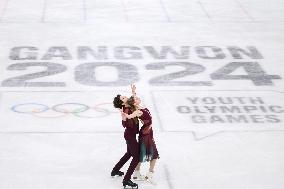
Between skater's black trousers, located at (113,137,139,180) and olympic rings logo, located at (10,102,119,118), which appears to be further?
olympic rings logo, located at (10,102,119,118)

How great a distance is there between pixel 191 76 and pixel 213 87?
1.02 m

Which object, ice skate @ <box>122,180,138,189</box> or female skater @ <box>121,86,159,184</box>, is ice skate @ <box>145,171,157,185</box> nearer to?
female skater @ <box>121,86,159,184</box>

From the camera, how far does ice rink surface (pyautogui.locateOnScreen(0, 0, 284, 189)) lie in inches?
477

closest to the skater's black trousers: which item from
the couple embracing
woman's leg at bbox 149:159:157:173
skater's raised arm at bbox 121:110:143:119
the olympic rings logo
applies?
the couple embracing

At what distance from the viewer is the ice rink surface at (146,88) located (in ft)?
39.7

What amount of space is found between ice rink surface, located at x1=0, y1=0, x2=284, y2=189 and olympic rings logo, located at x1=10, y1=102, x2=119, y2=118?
2 cm

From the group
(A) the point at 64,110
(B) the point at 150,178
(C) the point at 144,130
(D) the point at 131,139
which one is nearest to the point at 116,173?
(B) the point at 150,178

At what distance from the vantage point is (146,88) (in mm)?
16453

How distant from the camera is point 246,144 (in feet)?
43.7

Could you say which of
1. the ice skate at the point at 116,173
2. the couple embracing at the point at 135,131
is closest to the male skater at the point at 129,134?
the couple embracing at the point at 135,131

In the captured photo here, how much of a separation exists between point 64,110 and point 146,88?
247 centimetres

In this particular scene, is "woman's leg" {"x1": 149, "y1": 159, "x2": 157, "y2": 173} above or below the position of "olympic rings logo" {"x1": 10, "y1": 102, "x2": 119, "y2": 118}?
below

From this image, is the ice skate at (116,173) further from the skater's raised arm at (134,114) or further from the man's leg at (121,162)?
the skater's raised arm at (134,114)

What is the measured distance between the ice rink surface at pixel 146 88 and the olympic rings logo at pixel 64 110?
23 millimetres
